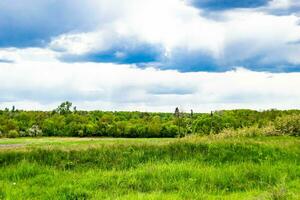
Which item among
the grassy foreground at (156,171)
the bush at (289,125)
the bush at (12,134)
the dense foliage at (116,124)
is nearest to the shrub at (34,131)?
the dense foliage at (116,124)

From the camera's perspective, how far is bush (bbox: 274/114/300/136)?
83.4 feet

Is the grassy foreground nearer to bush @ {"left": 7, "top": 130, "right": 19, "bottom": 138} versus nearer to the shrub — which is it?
bush @ {"left": 7, "top": 130, "right": 19, "bottom": 138}

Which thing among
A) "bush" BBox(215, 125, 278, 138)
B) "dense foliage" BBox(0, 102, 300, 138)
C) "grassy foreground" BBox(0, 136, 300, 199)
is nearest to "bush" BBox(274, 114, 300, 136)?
"bush" BBox(215, 125, 278, 138)

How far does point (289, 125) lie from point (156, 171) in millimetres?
12392

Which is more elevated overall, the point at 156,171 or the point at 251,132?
the point at 251,132

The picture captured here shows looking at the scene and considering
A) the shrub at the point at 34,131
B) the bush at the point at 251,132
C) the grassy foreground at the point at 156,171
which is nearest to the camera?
the grassy foreground at the point at 156,171

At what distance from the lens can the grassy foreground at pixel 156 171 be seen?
511 inches

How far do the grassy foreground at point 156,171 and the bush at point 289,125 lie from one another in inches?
221

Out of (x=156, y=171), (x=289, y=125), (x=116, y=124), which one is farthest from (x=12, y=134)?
(x=156, y=171)

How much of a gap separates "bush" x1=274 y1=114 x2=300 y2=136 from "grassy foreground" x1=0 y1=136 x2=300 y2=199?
5617mm

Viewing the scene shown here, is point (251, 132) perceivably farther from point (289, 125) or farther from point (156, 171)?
point (156, 171)

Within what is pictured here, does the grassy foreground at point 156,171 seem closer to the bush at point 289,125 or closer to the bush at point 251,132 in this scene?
the bush at point 251,132

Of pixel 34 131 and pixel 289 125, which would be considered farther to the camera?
pixel 34 131

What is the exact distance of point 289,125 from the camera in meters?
25.8
